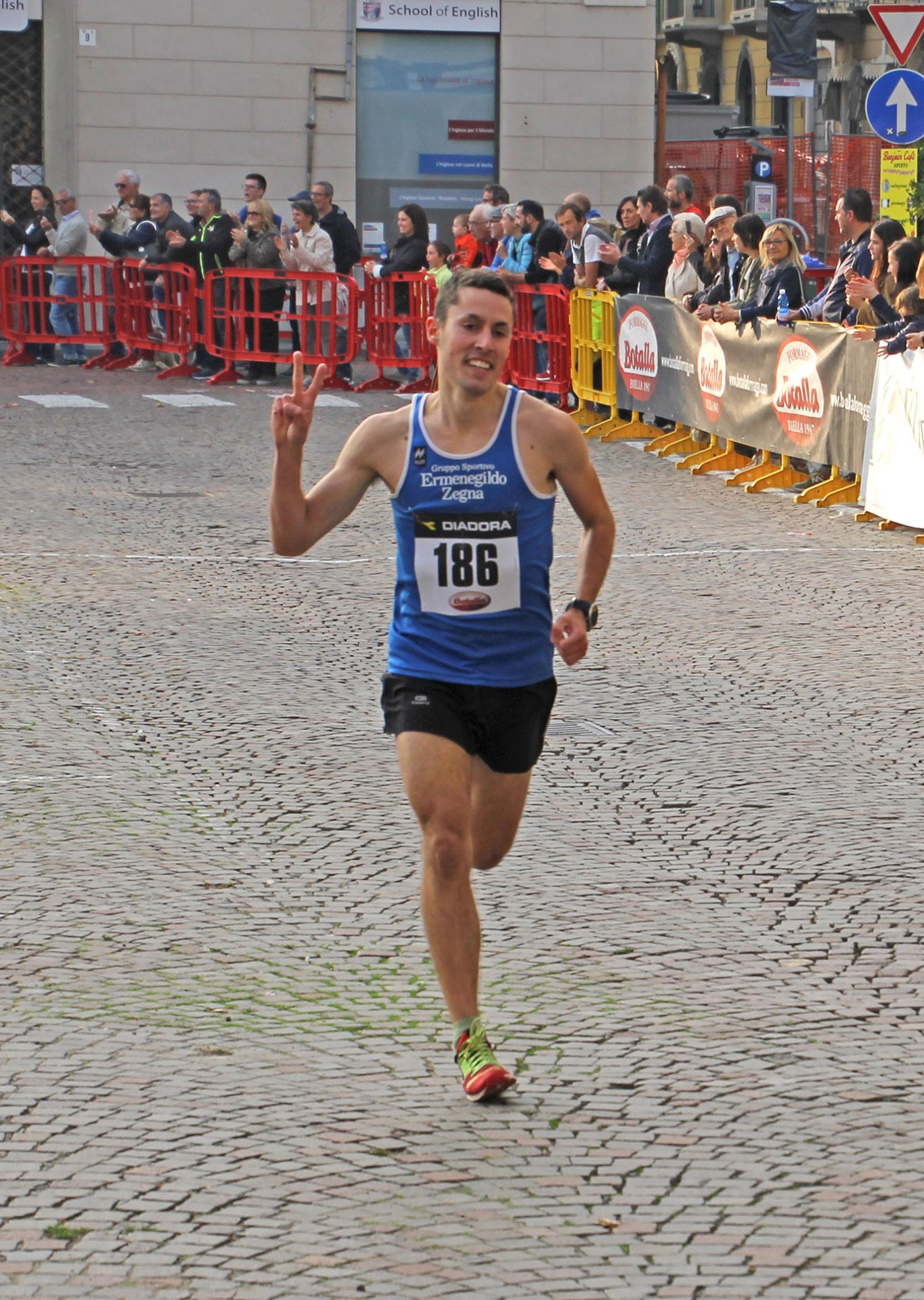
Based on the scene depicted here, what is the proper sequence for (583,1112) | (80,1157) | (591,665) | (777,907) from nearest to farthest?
(80,1157)
(583,1112)
(777,907)
(591,665)

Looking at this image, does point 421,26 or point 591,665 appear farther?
point 421,26

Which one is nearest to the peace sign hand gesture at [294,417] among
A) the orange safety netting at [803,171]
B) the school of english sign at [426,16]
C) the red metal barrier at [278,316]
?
the red metal barrier at [278,316]

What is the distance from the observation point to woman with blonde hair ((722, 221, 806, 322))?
1534 centimetres

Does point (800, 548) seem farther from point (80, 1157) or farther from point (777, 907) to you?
point (80, 1157)

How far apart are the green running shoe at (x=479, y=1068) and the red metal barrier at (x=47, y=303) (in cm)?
2147

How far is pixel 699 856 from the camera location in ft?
21.4

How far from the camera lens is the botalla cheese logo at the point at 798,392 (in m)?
14.6

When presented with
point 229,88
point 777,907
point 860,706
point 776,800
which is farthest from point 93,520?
point 229,88

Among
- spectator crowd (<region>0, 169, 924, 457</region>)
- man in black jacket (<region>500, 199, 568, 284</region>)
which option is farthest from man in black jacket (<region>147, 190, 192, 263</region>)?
man in black jacket (<region>500, 199, 568, 284</region>)

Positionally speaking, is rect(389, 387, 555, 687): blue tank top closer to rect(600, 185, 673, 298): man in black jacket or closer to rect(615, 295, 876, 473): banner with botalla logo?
rect(615, 295, 876, 473): banner with botalla logo

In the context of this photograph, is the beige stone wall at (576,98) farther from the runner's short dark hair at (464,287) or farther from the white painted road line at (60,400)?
the runner's short dark hair at (464,287)

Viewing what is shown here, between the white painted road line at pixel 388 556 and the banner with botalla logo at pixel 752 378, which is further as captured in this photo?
the banner with botalla logo at pixel 752 378

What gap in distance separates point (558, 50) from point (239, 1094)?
28203mm

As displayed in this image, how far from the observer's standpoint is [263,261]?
23172 mm
